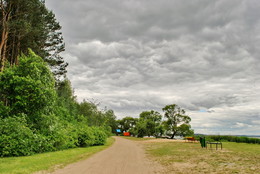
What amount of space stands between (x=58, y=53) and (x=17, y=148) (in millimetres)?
18868

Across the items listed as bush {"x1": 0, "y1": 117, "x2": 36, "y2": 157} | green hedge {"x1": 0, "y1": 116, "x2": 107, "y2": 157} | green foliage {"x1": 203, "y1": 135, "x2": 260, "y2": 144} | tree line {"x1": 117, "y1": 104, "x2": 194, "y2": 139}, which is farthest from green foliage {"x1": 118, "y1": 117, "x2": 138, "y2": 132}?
bush {"x1": 0, "y1": 117, "x2": 36, "y2": 157}

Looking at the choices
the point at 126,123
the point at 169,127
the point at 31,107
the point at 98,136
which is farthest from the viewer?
the point at 126,123

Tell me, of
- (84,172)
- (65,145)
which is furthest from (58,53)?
Result: (84,172)

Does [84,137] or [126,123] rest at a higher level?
[126,123]

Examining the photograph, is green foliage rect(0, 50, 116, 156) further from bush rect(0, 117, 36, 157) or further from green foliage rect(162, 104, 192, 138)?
green foliage rect(162, 104, 192, 138)

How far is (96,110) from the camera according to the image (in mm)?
46188

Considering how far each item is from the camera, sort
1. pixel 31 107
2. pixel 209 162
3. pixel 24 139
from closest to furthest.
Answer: pixel 209 162 < pixel 24 139 < pixel 31 107

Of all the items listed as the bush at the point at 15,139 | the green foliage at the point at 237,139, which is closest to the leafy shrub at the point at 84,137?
the bush at the point at 15,139

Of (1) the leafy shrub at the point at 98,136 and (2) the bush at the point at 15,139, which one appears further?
(1) the leafy shrub at the point at 98,136

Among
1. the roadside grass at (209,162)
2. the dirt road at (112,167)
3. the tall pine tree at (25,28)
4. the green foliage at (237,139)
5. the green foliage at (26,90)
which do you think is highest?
the tall pine tree at (25,28)

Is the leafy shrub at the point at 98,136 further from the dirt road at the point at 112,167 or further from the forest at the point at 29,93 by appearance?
the dirt road at the point at 112,167

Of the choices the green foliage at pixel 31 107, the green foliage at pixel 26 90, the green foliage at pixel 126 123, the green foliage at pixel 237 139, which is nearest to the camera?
the green foliage at pixel 31 107

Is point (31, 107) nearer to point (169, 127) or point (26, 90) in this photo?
point (26, 90)

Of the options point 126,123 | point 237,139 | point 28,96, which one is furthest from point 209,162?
point 126,123
